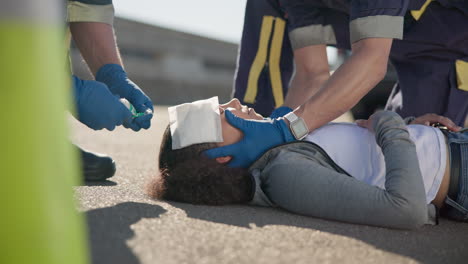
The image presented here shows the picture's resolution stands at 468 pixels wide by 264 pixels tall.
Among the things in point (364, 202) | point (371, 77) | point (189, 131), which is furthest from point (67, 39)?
point (364, 202)

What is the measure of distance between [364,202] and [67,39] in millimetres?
1908

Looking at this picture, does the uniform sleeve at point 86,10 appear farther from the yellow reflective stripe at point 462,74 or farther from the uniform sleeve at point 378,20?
the yellow reflective stripe at point 462,74

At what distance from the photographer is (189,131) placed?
72.7 inches

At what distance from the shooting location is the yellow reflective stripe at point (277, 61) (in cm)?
310

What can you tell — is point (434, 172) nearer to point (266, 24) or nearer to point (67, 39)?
point (266, 24)

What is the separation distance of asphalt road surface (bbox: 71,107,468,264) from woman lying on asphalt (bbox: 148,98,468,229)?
0.18ft

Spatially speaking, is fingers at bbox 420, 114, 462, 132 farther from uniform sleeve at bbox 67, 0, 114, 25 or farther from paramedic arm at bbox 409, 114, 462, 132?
uniform sleeve at bbox 67, 0, 114, 25

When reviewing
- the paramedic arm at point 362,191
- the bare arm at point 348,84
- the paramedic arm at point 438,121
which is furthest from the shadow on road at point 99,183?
the paramedic arm at point 438,121

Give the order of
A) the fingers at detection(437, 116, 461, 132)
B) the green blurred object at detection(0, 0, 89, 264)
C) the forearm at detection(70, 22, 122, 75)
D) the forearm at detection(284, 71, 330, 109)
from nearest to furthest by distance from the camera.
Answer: the green blurred object at detection(0, 0, 89, 264), the fingers at detection(437, 116, 461, 132), the forearm at detection(70, 22, 122, 75), the forearm at detection(284, 71, 330, 109)

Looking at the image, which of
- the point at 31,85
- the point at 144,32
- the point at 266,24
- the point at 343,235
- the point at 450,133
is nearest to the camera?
the point at 31,85

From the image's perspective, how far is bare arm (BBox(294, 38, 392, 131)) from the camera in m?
1.92

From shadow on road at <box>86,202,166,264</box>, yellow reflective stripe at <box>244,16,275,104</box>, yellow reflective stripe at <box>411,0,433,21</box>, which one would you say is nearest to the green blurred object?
shadow on road at <box>86,202,166,264</box>

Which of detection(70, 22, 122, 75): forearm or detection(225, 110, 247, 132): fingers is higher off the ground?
detection(70, 22, 122, 75): forearm

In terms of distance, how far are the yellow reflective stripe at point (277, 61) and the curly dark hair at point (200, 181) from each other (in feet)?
4.61
